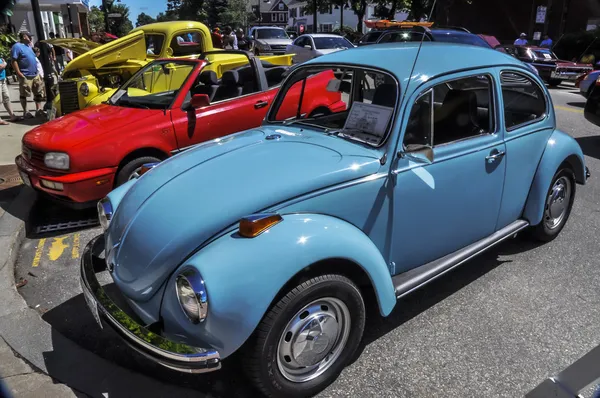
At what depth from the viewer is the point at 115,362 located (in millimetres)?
2865

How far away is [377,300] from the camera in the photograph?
2.61 m

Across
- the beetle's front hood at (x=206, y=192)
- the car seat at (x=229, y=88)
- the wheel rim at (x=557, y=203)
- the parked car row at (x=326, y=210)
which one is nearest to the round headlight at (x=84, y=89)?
the car seat at (x=229, y=88)

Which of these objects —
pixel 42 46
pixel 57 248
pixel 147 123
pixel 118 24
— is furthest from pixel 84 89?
pixel 118 24

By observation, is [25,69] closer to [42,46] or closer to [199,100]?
[42,46]

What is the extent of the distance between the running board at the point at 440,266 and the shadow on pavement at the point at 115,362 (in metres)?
1.09

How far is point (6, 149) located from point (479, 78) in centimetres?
732

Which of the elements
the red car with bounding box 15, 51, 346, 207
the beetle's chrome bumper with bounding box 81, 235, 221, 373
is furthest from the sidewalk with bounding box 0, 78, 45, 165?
the beetle's chrome bumper with bounding box 81, 235, 221, 373

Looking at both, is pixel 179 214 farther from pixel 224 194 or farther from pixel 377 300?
pixel 377 300

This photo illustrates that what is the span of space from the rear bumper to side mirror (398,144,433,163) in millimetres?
3323

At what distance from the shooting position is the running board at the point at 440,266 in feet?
9.33

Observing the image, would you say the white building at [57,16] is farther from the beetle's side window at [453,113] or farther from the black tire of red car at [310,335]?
the black tire of red car at [310,335]

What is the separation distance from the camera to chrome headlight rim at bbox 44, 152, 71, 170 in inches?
184

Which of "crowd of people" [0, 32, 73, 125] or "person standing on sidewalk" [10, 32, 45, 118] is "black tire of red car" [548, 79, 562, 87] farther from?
"person standing on sidewalk" [10, 32, 45, 118]

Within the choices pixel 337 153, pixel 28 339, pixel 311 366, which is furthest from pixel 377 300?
pixel 28 339
